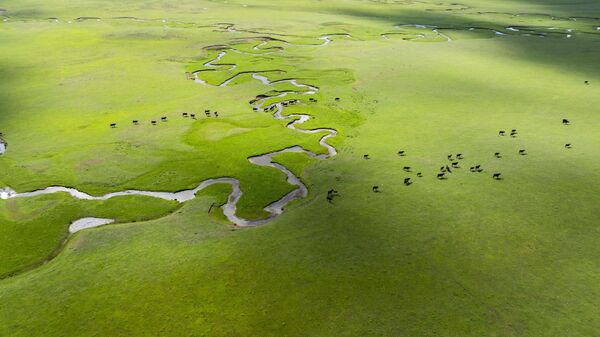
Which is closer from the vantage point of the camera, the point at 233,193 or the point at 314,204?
the point at 314,204

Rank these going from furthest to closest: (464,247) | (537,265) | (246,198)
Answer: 1. (246,198)
2. (464,247)
3. (537,265)

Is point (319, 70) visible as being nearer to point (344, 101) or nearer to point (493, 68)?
point (344, 101)

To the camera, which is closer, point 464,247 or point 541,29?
point 464,247

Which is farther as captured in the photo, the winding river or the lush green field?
the winding river

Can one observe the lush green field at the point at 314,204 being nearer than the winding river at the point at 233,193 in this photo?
Yes

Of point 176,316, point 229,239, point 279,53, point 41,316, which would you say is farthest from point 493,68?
point 41,316

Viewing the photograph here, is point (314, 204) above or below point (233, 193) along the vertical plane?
above

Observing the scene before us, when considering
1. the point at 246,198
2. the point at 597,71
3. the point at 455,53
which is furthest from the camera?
the point at 455,53

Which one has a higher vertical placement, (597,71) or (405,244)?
(597,71)
